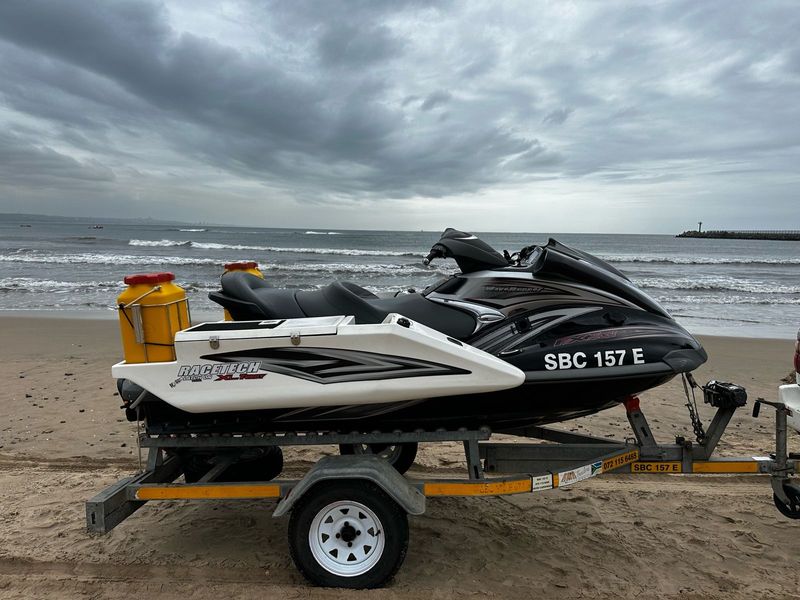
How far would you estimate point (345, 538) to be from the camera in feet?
9.38

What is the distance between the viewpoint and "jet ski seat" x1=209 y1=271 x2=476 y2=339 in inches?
123

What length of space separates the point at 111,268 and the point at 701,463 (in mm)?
25061

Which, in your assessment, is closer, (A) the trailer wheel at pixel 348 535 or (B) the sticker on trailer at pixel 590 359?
(A) the trailer wheel at pixel 348 535

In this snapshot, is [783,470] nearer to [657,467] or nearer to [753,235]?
[657,467]

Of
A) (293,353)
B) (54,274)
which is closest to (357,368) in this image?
(293,353)

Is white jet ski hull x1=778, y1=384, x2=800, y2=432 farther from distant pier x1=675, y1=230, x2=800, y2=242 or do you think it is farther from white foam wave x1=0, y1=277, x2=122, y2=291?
distant pier x1=675, y1=230, x2=800, y2=242

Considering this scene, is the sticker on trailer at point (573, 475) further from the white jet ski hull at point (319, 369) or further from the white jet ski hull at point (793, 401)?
the white jet ski hull at point (793, 401)

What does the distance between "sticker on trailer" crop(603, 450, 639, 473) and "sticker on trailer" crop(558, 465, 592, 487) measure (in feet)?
0.41

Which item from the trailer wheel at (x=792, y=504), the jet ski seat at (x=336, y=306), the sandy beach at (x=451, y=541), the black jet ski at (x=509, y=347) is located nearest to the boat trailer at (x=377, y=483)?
the trailer wheel at (x=792, y=504)

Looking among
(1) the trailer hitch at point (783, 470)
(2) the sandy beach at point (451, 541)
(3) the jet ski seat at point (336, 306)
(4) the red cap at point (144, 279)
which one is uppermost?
(4) the red cap at point (144, 279)

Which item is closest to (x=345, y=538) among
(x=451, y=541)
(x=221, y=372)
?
(x=451, y=541)

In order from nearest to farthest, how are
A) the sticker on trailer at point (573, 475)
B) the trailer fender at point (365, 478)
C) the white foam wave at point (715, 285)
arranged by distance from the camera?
the trailer fender at point (365, 478)
the sticker on trailer at point (573, 475)
the white foam wave at point (715, 285)

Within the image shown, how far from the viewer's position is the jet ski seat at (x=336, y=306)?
3.13 m

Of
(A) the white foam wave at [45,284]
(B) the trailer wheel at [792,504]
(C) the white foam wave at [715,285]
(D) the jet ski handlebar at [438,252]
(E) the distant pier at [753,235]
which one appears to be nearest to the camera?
(B) the trailer wheel at [792,504]
